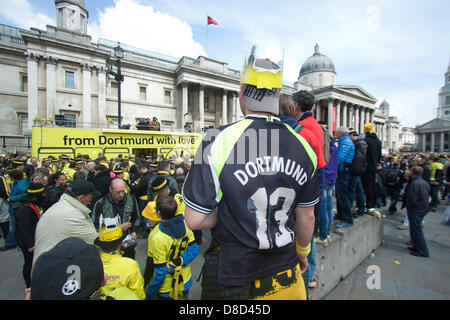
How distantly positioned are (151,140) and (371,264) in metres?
13.4

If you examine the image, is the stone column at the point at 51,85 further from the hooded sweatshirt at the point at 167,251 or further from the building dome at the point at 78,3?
the hooded sweatshirt at the point at 167,251

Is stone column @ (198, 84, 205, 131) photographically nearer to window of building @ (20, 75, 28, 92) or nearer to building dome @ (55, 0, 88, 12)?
building dome @ (55, 0, 88, 12)

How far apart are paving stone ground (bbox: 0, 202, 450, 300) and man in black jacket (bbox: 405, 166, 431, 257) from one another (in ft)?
0.72

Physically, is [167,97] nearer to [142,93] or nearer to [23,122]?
[142,93]

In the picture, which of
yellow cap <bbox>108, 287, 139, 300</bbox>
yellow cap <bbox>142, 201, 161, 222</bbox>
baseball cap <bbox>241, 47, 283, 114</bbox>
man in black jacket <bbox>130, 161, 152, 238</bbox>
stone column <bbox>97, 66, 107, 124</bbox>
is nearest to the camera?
baseball cap <bbox>241, 47, 283, 114</bbox>

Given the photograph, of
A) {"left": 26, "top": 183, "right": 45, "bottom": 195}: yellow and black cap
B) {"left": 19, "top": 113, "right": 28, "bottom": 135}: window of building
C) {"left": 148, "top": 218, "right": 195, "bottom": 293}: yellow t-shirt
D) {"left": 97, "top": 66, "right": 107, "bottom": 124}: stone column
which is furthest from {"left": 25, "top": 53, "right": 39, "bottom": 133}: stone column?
{"left": 148, "top": 218, "right": 195, "bottom": 293}: yellow t-shirt

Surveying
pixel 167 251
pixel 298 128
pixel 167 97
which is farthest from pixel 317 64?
pixel 167 251

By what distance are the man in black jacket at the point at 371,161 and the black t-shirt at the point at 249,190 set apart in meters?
4.35

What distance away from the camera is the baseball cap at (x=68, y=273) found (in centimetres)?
115

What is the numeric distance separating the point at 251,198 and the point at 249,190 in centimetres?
5

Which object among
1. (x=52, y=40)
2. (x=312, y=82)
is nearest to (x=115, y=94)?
(x=52, y=40)

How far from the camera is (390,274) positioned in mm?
3736

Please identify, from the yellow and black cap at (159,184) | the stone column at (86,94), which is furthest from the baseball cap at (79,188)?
the stone column at (86,94)

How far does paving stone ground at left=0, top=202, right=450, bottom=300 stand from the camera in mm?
3223
